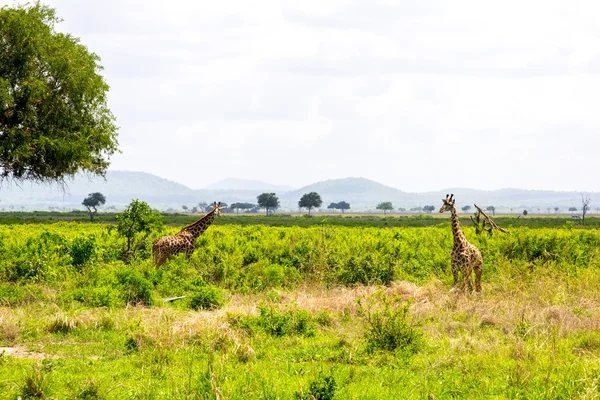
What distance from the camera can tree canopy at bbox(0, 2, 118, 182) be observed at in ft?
68.3

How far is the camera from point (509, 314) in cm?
1169

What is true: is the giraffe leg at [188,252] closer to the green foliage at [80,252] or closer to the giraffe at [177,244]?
the giraffe at [177,244]

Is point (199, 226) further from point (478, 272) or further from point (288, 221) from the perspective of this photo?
point (288, 221)

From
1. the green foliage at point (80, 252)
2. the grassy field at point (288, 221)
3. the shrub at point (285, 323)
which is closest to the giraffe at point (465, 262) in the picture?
the shrub at point (285, 323)

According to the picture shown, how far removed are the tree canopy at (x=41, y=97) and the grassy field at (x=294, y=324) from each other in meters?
4.06

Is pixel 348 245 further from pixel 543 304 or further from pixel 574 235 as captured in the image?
pixel 574 235

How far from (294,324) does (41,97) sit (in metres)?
16.0

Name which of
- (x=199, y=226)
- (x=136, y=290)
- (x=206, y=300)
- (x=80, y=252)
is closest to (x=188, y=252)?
(x=199, y=226)

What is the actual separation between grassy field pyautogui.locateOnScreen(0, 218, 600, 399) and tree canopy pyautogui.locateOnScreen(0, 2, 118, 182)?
160 inches

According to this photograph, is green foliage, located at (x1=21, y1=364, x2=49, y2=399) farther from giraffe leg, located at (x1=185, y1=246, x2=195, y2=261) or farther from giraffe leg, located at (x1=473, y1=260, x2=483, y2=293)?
giraffe leg, located at (x1=473, y1=260, x2=483, y2=293)

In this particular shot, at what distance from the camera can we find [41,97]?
21.4 m

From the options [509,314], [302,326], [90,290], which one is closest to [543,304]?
[509,314]

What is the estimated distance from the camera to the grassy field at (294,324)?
24.8 ft

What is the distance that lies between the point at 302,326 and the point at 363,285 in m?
6.17
